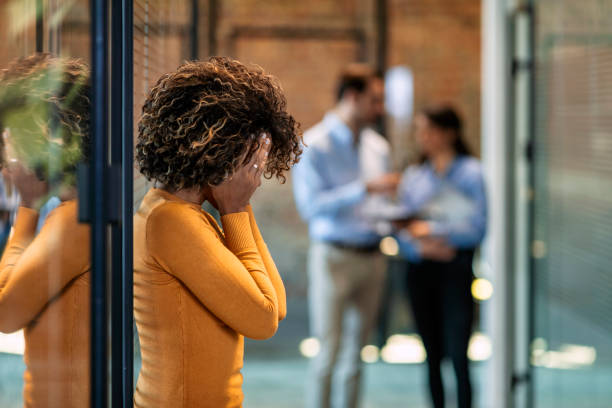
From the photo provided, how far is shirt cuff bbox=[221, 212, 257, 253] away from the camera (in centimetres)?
100

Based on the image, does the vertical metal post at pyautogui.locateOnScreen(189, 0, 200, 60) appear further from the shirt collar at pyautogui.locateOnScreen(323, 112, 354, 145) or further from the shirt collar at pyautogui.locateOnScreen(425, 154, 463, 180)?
the shirt collar at pyautogui.locateOnScreen(425, 154, 463, 180)

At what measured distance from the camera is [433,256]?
8.96ft

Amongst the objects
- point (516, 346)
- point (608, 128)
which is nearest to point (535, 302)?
point (516, 346)

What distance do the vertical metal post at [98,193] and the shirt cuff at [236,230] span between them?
0.18 meters

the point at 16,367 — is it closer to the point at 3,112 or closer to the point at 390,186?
the point at 3,112

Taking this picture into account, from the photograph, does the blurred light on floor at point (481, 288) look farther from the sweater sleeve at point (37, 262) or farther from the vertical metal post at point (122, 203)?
the sweater sleeve at point (37, 262)

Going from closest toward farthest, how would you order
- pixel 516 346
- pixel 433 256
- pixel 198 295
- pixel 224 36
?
pixel 198 295 → pixel 433 256 → pixel 516 346 → pixel 224 36

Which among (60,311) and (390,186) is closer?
(60,311)

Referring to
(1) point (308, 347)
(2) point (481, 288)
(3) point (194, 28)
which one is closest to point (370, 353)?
(1) point (308, 347)

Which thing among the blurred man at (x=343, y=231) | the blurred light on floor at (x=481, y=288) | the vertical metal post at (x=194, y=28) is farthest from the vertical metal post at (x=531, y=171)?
the vertical metal post at (x=194, y=28)

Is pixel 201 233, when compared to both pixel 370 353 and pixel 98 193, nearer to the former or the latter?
pixel 98 193

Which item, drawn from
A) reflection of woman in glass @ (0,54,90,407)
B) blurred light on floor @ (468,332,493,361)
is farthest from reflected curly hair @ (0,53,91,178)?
blurred light on floor @ (468,332,493,361)

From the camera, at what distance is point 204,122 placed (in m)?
0.96

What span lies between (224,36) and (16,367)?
3.02m
